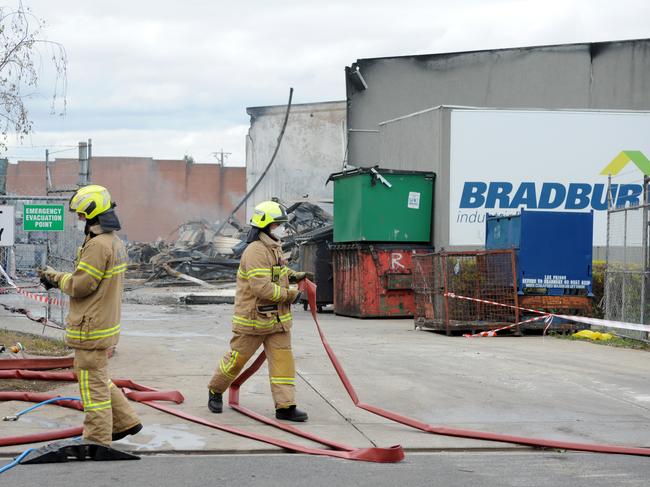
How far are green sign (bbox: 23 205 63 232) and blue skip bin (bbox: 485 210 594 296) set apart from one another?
7639 millimetres

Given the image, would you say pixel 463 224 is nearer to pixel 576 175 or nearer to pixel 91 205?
pixel 576 175

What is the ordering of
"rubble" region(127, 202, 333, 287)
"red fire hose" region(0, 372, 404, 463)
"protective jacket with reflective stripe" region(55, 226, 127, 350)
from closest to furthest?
"protective jacket with reflective stripe" region(55, 226, 127, 350) → "red fire hose" region(0, 372, 404, 463) → "rubble" region(127, 202, 333, 287)

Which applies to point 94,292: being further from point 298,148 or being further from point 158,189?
point 158,189

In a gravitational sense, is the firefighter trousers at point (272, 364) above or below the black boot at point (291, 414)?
above

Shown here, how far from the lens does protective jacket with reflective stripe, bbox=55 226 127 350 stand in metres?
6.52

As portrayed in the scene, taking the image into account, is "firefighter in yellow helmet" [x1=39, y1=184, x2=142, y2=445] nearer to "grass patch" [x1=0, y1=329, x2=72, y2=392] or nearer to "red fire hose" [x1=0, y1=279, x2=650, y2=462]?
"red fire hose" [x1=0, y1=279, x2=650, y2=462]

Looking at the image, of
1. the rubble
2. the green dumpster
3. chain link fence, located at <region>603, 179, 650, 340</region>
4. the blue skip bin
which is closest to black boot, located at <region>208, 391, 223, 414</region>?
chain link fence, located at <region>603, 179, 650, 340</region>

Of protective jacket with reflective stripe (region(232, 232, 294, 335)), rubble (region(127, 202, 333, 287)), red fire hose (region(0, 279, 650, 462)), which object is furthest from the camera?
rubble (region(127, 202, 333, 287))

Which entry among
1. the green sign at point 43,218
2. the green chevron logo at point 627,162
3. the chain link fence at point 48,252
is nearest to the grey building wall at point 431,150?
the green chevron logo at point 627,162

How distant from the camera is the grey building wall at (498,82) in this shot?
31984 millimetres

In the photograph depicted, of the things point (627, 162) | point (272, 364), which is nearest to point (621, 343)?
point (627, 162)

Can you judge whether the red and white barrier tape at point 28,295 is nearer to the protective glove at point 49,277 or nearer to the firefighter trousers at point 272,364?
the firefighter trousers at point 272,364

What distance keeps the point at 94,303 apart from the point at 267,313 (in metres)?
1.86

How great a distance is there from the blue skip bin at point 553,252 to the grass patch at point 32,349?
26.2 feet
